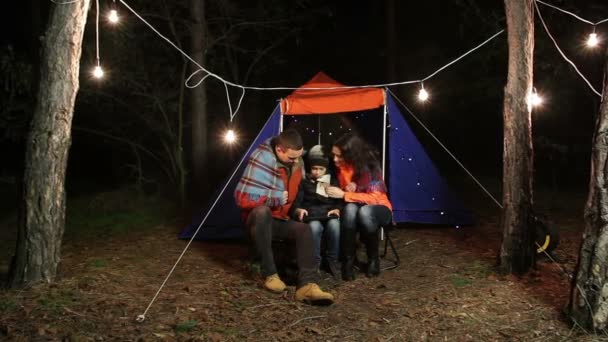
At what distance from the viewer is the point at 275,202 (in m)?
4.18

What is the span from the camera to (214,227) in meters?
5.61

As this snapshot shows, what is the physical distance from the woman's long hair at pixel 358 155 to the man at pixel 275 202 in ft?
1.26

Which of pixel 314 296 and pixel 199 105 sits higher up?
pixel 199 105

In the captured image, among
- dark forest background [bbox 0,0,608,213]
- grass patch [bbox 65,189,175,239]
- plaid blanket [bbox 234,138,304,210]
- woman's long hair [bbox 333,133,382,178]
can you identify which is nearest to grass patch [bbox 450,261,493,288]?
woman's long hair [bbox 333,133,382,178]

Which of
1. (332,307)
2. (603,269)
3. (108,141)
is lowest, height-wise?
(332,307)

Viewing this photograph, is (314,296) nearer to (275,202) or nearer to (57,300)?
(275,202)

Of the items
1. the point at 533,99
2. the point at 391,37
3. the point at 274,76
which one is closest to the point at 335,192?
the point at 533,99

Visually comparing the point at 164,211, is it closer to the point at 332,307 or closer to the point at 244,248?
the point at 244,248

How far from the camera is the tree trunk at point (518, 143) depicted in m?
4.01

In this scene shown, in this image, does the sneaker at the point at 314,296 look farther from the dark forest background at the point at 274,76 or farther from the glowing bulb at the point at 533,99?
the dark forest background at the point at 274,76

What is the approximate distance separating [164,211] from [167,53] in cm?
258

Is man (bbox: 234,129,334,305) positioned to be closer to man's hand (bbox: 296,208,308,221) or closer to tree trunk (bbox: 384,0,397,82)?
man's hand (bbox: 296,208,308,221)

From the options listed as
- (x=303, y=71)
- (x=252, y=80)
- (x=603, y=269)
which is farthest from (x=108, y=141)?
(x=603, y=269)

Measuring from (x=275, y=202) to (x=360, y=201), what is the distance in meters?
0.67
